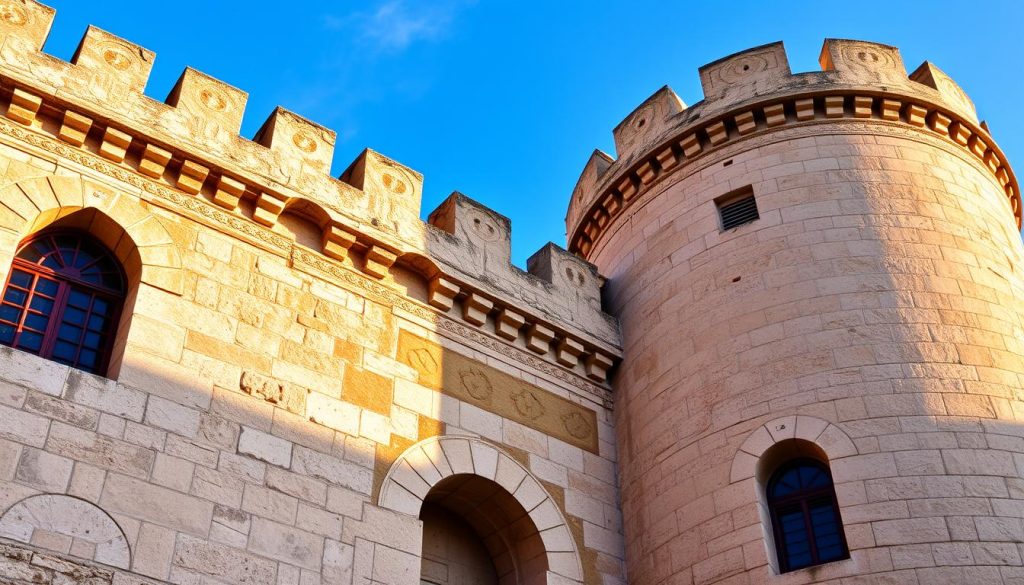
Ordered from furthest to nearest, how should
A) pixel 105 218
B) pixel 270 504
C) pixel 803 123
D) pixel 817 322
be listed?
pixel 803 123 < pixel 817 322 < pixel 105 218 < pixel 270 504

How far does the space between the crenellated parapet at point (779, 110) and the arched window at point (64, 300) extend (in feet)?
22.5

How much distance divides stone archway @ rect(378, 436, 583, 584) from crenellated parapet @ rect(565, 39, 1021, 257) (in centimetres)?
472

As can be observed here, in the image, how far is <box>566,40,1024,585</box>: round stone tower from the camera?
9.79 metres

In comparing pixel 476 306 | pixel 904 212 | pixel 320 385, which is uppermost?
pixel 904 212

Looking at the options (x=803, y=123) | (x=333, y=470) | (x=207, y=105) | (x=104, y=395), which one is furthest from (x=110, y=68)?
(x=803, y=123)

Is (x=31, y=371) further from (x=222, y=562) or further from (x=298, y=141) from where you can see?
(x=298, y=141)

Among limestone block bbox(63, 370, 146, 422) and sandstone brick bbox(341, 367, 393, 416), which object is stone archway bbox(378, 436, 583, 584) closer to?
sandstone brick bbox(341, 367, 393, 416)

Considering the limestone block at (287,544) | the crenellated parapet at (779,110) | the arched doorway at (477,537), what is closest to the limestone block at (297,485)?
the limestone block at (287,544)

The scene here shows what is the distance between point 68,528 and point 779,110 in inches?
362

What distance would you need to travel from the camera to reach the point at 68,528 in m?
7.79

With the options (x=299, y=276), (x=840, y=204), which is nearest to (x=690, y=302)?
(x=840, y=204)

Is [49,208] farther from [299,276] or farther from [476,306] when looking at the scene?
[476,306]

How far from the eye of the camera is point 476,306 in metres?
11.9

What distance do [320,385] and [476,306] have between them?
247cm
